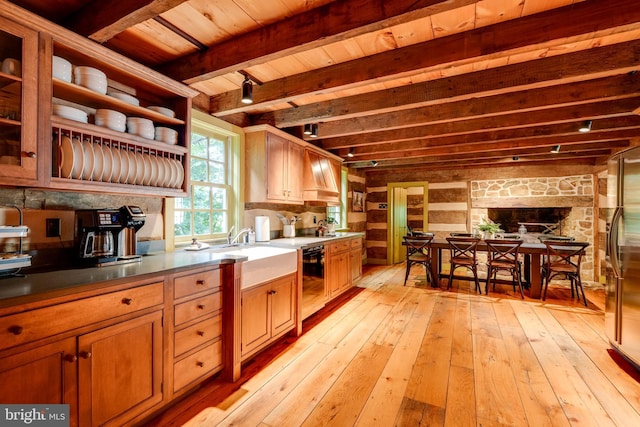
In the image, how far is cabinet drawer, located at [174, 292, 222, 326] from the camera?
1.88 meters

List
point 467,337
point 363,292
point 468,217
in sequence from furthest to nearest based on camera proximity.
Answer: point 468,217 < point 363,292 < point 467,337

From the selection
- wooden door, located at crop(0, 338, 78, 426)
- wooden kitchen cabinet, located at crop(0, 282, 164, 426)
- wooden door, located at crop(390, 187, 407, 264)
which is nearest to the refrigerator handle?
wooden kitchen cabinet, located at crop(0, 282, 164, 426)

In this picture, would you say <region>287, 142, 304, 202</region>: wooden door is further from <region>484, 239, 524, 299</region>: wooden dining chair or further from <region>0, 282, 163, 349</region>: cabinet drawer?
<region>484, 239, 524, 299</region>: wooden dining chair

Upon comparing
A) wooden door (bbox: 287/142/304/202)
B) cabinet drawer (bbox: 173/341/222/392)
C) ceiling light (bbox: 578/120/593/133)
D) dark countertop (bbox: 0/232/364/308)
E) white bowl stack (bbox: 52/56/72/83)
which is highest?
ceiling light (bbox: 578/120/593/133)

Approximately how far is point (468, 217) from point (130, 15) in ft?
21.9

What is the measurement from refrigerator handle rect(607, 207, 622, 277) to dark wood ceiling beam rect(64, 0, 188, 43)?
11.7 ft

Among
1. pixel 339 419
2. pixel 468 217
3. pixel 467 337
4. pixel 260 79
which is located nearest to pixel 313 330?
pixel 339 419

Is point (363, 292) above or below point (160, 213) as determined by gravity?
below

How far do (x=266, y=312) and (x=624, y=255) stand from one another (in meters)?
3.03

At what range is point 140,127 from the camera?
2.06 metres

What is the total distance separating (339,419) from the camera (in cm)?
183

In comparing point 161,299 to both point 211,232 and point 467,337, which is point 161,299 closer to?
point 211,232

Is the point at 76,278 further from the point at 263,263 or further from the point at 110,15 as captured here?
the point at 110,15

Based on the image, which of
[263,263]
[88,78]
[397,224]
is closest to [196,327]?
[263,263]
